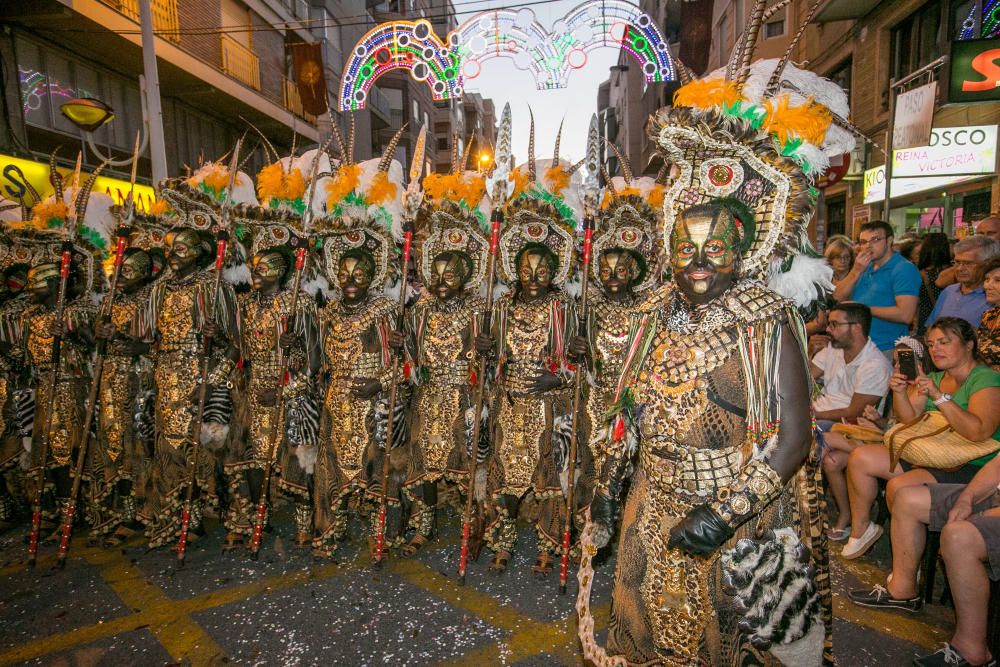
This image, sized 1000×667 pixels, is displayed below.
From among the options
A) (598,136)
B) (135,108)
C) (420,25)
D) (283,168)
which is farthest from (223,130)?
(598,136)

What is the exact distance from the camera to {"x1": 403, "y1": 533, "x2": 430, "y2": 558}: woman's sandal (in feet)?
15.1

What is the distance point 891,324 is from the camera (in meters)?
5.31

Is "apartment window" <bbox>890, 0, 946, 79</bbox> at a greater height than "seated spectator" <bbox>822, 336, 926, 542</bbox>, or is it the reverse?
"apartment window" <bbox>890, 0, 946, 79</bbox>

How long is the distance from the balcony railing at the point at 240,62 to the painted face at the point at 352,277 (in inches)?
475

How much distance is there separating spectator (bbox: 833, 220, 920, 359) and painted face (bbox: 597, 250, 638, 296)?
8.45 feet

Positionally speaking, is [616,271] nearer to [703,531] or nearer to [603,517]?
[603,517]

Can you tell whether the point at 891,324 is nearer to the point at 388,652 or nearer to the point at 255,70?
the point at 388,652

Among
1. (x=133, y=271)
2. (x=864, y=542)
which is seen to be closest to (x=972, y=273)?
(x=864, y=542)

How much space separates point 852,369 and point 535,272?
2903mm

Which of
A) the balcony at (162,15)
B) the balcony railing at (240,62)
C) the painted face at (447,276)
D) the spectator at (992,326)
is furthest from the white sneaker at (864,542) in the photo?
the balcony railing at (240,62)

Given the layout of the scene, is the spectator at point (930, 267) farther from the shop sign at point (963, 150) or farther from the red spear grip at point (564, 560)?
the red spear grip at point (564, 560)

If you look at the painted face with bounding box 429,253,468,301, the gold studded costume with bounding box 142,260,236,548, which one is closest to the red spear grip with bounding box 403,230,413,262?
the painted face with bounding box 429,253,468,301

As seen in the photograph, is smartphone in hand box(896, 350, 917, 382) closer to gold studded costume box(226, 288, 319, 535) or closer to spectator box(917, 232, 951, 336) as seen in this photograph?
spectator box(917, 232, 951, 336)

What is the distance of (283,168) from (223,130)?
1239 centimetres
